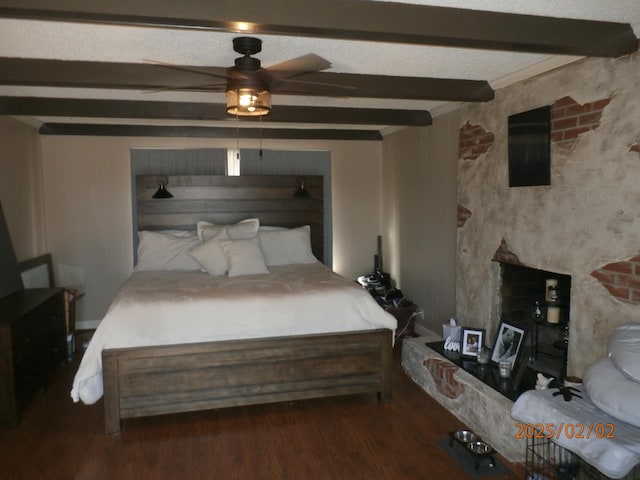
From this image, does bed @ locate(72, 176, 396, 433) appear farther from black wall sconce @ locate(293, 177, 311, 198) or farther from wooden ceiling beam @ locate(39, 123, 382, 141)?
wooden ceiling beam @ locate(39, 123, 382, 141)

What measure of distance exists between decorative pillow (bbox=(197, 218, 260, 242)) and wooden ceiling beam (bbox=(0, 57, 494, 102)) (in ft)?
6.29

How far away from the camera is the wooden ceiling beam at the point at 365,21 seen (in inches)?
69.7

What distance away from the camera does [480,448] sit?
2615 mm

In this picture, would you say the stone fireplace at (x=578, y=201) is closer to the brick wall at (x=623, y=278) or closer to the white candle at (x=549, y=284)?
the brick wall at (x=623, y=278)

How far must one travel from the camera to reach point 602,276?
2.54 metres

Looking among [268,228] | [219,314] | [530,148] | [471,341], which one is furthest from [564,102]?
[268,228]

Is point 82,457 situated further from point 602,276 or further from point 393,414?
point 602,276

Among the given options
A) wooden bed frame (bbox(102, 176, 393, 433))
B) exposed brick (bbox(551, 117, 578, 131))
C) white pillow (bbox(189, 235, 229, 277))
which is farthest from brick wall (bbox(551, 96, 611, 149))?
white pillow (bbox(189, 235, 229, 277))

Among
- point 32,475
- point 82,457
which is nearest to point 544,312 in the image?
point 82,457

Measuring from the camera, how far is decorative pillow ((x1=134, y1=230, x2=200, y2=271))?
175 inches

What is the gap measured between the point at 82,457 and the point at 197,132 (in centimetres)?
347

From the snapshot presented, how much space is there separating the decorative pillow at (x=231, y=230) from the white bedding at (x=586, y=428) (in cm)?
312

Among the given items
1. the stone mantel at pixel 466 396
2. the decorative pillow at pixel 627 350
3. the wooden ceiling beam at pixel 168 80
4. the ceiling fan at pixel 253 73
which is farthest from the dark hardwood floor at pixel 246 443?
the wooden ceiling beam at pixel 168 80
